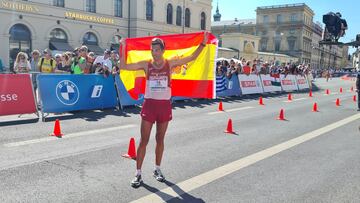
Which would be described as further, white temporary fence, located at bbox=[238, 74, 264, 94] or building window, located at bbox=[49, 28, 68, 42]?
building window, located at bbox=[49, 28, 68, 42]

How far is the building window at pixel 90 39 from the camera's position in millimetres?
39000

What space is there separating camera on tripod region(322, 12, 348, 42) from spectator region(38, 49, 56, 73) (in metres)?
9.52

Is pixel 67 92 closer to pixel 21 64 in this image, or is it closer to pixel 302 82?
pixel 21 64

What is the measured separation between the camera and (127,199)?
4.81 meters

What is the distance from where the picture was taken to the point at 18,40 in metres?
32.6

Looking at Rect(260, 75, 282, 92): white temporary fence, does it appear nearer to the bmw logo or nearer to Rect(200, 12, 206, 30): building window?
the bmw logo

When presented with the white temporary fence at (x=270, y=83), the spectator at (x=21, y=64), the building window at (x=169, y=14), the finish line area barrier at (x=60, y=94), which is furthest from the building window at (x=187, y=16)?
the spectator at (x=21, y=64)

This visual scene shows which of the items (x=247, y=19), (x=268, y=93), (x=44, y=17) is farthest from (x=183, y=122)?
(x=247, y=19)

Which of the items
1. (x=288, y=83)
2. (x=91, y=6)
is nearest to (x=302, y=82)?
(x=288, y=83)

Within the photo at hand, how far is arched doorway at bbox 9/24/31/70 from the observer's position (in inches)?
1266

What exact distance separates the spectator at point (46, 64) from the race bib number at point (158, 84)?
959cm

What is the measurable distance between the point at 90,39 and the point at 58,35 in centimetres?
412

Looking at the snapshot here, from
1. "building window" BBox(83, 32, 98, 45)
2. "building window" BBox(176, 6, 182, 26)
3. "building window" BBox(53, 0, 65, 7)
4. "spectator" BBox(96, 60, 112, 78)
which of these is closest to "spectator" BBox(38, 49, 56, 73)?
"spectator" BBox(96, 60, 112, 78)

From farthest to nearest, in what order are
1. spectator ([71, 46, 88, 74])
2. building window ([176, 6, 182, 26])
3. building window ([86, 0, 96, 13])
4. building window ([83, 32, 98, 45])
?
building window ([176, 6, 182, 26]) < building window ([86, 0, 96, 13]) < building window ([83, 32, 98, 45]) < spectator ([71, 46, 88, 74])
